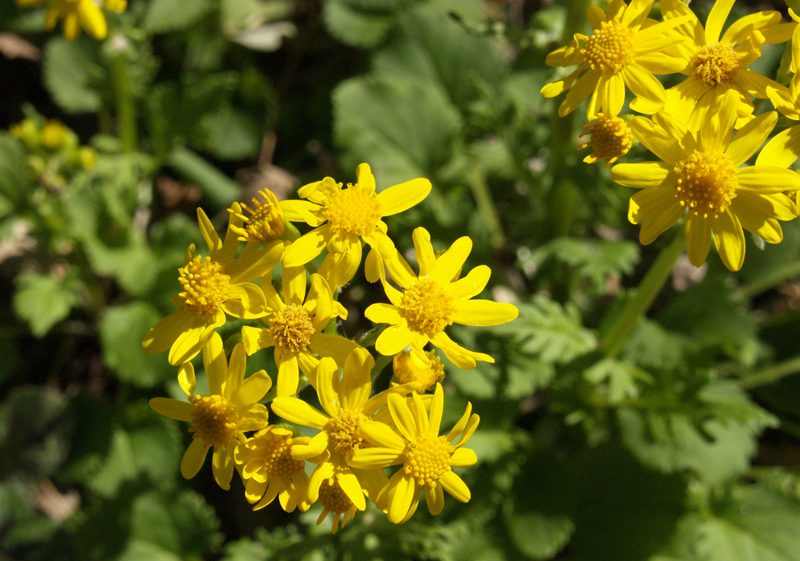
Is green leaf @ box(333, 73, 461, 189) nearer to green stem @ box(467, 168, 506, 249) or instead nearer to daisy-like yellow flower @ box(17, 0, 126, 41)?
green stem @ box(467, 168, 506, 249)

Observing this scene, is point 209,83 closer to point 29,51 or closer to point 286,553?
point 29,51

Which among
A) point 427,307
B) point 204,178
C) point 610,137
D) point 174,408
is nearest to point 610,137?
point 610,137

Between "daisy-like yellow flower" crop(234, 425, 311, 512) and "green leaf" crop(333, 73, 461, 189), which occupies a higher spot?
"daisy-like yellow flower" crop(234, 425, 311, 512)

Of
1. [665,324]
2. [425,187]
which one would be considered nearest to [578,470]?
[665,324]

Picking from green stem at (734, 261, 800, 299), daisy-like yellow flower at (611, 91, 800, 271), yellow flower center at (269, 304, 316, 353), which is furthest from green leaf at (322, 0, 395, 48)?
green stem at (734, 261, 800, 299)

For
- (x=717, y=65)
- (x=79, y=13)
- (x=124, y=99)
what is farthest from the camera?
(x=124, y=99)

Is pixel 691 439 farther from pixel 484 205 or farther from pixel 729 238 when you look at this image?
pixel 484 205

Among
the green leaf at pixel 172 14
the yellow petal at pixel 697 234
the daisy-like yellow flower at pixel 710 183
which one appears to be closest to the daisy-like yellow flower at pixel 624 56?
the daisy-like yellow flower at pixel 710 183
